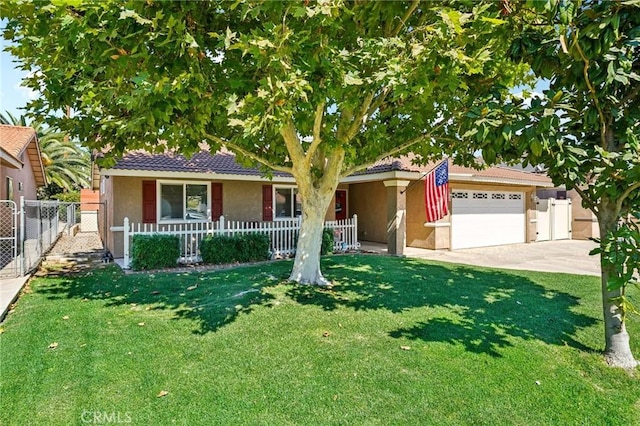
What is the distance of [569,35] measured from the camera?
400 centimetres

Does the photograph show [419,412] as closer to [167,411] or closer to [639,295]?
[167,411]

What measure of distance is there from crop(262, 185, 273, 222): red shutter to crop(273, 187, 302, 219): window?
329 mm

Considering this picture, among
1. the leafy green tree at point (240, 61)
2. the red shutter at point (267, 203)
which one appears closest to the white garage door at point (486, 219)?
the red shutter at point (267, 203)

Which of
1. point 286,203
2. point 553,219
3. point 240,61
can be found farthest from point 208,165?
point 553,219

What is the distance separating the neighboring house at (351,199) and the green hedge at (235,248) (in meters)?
2.28

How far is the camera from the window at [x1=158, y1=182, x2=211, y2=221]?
40.3 feet

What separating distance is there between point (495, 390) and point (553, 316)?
3.25m

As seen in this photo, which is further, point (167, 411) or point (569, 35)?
point (569, 35)

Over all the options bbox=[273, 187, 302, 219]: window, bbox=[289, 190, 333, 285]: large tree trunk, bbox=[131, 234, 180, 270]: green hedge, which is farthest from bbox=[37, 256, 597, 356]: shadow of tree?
bbox=[273, 187, 302, 219]: window

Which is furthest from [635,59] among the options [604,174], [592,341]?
[592,341]

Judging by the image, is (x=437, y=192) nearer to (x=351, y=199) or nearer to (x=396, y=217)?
(x=396, y=217)

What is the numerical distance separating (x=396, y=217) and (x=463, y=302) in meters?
6.21

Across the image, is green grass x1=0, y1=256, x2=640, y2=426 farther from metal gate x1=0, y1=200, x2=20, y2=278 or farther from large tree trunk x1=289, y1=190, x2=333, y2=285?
metal gate x1=0, y1=200, x2=20, y2=278

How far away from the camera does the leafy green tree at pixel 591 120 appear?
3.79 metres
